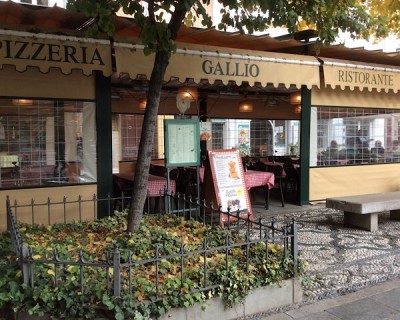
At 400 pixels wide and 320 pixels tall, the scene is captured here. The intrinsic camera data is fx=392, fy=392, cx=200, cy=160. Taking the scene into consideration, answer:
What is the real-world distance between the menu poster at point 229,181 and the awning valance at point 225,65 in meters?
1.33

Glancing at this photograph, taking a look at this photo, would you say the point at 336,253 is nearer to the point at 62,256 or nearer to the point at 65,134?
the point at 62,256

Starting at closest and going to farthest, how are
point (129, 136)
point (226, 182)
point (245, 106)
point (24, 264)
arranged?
point (24, 264)
point (226, 182)
point (245, 106)
point (129, 136)

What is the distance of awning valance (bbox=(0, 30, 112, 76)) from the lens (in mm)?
5301

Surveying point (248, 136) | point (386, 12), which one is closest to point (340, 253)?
point (386, 12)

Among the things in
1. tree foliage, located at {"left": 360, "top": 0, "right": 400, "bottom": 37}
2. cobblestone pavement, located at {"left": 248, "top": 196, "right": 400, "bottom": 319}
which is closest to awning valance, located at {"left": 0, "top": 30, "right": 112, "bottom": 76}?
cobblestone pavement, located at {"left": 248, "top": 196, "right": 400, "bottom": 319}

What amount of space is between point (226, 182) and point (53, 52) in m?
3.49

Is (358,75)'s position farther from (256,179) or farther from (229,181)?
(229,181)

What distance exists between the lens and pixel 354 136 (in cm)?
992

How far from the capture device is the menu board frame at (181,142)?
6.32 m

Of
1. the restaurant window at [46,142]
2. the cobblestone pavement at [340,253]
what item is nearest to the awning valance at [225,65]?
the restaurant window at [46,142]

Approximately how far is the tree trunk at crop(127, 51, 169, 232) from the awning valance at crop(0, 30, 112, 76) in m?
1.82

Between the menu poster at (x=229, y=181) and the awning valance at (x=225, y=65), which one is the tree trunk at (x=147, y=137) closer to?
the awning valance at (x=225, y=65)

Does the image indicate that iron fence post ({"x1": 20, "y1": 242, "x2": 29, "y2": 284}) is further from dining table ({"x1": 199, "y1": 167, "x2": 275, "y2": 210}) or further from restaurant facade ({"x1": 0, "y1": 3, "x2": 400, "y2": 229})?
dining table ({"x1": 199, "y1": 167, "x2": 275, "y2": 210})

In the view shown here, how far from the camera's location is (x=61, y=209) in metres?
6.55
